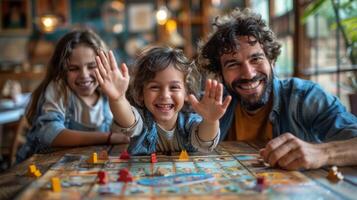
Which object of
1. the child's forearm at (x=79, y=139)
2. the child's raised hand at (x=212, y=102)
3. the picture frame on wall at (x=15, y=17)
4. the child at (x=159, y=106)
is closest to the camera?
the child's raised hand at (x=212, y=102)

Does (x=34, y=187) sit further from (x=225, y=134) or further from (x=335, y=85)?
(x=335, y=85)

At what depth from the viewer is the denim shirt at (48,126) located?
1.90m

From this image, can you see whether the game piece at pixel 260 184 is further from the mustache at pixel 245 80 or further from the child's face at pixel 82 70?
the child's face at pixel 82 70

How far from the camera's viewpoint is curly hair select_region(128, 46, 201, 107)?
1.57m

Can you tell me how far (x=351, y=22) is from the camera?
2227 mm

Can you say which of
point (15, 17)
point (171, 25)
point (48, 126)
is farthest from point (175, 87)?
point (15, 17)

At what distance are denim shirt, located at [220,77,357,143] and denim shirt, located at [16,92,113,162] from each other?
71cm

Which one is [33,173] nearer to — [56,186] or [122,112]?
[56,186]

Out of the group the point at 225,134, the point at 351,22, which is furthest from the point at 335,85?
the point at 225,134

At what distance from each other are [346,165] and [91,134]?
106cm

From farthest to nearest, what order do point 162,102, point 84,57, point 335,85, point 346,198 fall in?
point 335,85 → point 84,57 → point 162,102 → point 346,198

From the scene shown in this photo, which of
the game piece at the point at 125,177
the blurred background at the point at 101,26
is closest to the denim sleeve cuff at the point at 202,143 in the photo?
the game piece at the point at 125,177

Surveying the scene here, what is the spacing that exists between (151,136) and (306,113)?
23.8 inches

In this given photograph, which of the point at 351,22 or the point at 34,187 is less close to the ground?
the point at 351,22
